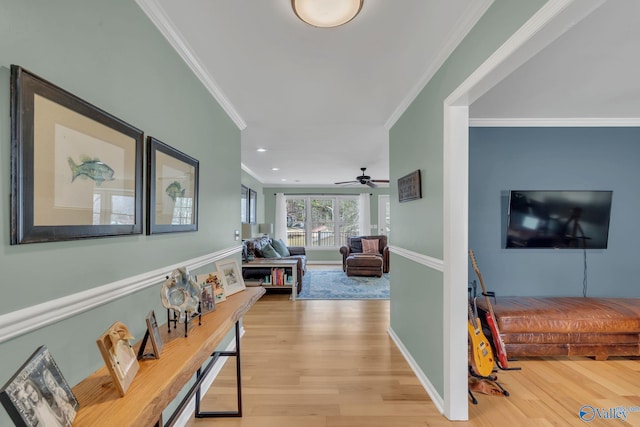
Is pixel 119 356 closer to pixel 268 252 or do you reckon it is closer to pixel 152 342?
pixel 152 342

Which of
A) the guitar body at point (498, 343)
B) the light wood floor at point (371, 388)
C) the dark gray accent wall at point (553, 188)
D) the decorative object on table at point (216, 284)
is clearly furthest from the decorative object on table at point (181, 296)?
the dark gray accent wall at point (553, 188)

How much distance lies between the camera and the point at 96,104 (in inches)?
41.7

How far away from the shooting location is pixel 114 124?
1133 millimetres

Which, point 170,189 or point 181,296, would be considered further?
point 170,189

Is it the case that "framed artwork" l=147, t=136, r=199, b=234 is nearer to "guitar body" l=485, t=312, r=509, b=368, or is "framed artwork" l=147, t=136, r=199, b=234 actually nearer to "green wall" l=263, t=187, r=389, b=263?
"guitar body" l=485, t=312, r=509, b=368

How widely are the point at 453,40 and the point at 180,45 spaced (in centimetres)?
168

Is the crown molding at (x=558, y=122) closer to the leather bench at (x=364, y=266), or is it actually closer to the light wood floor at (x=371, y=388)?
the light wood floor at (x=371, y=388)

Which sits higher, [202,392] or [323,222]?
[323,222]

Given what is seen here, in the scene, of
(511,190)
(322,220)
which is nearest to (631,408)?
(511,190)

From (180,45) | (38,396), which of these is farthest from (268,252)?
(38,396)

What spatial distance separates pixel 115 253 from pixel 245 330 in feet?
7.95

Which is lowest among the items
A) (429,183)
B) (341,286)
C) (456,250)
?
(341,286)

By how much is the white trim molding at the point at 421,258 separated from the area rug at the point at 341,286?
6.70ft

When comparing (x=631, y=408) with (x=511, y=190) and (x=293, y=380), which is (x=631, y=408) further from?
(x=293, y=380)
